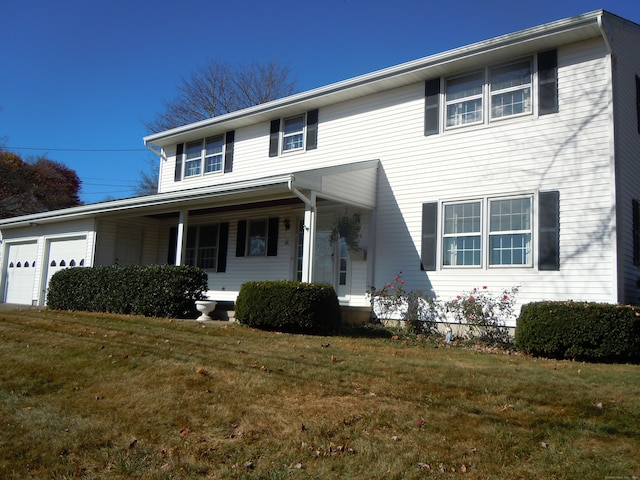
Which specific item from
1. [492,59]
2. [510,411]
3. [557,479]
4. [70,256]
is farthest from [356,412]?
[70,256]

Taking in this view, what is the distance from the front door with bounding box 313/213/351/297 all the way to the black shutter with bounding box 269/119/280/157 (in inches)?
95.7

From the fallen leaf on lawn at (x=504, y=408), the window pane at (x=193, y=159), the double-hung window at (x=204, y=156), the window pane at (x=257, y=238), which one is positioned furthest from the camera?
the window pane at (x=193, y=159)

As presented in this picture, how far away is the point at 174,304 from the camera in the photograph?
1205 cm

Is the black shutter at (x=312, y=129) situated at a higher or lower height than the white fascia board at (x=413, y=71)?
lower

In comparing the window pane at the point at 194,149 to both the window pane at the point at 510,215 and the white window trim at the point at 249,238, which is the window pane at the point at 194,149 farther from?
the window pane at the point at 510,215

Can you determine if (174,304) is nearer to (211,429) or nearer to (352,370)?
(352,370)

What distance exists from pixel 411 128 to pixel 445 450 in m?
8.85

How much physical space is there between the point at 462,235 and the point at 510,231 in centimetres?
97

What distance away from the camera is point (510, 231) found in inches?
406

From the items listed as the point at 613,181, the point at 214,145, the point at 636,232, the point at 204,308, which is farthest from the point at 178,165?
the point at 636,232

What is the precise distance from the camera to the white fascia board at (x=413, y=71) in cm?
970

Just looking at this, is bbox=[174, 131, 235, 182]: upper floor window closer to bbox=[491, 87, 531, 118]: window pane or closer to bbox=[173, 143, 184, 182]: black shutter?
bbox=[173, 143, 184, 182]: black shutter

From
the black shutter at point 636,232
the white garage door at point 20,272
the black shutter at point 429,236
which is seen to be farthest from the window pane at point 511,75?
the white garage door at point 20,272

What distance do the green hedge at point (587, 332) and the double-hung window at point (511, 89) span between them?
420cm
